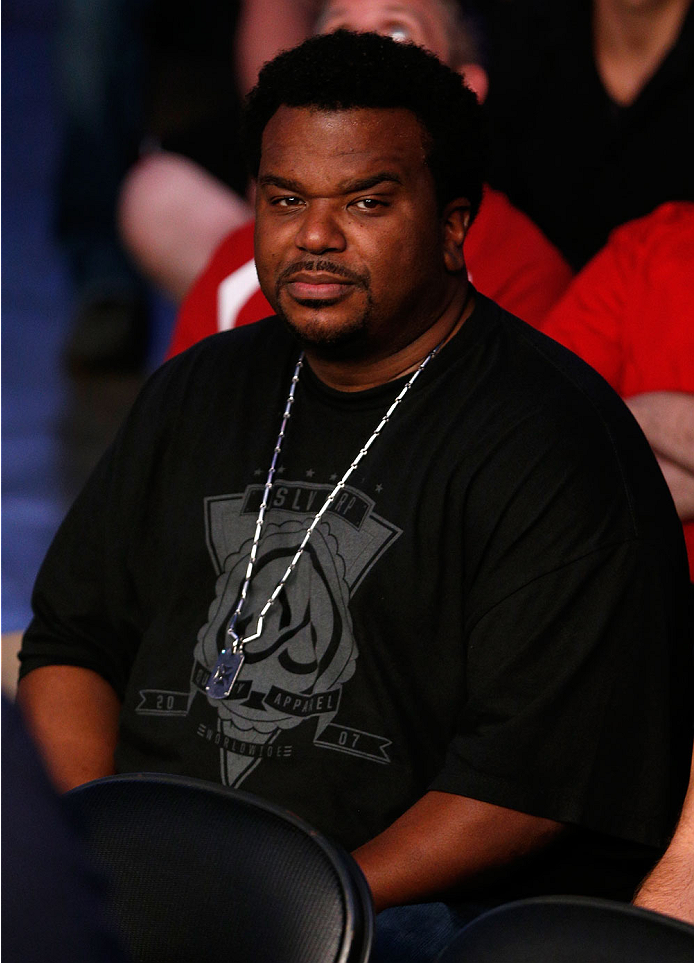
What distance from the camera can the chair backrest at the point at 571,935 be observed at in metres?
0.77

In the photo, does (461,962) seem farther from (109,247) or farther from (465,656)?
(109,247)

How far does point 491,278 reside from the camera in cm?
198

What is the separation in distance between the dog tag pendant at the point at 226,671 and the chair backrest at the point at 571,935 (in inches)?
24.4

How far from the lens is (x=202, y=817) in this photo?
81 cm

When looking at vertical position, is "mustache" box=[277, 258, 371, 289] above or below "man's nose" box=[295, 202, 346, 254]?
below

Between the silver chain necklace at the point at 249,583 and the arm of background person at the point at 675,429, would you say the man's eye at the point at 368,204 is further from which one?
the arm of background person at the point at 675,429

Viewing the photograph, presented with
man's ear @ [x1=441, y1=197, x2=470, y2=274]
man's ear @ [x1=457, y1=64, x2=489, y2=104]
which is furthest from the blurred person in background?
man's ear @ [x1=441, y1=197, x2=470, y2=274]

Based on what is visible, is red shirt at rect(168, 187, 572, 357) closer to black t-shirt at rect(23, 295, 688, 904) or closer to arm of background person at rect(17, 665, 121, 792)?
black t-shirt at rect(23, 295, 688, 904)

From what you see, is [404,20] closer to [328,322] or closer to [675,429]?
[675,429]

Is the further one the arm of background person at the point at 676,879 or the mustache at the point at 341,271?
the mustache at the point at 341,271

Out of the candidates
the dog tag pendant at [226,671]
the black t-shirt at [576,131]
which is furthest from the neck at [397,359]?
the black t-shirt at [576,131]

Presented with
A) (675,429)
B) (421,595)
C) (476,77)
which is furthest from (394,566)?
(476,77)

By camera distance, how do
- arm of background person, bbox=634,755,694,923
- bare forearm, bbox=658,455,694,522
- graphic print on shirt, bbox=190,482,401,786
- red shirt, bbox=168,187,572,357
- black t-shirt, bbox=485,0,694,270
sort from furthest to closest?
black t-shirt, bbox=485,0,694,270 < red shirt, bbox=168,187,572,357 < bare forearm, bbox=658,455,694,522 < graphic print on shirt, bbox=190,482,401,786 < arm of background person, bbox=634,755,694,923

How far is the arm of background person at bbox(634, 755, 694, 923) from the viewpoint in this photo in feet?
3.98
